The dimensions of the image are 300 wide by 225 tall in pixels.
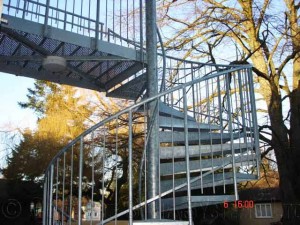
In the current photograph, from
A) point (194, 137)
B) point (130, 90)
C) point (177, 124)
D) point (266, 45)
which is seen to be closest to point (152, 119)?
point (177, 124)

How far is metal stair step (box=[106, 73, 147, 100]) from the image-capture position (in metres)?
5.50

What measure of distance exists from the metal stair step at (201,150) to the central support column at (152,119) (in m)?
0.16

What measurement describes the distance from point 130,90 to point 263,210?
15.6 m

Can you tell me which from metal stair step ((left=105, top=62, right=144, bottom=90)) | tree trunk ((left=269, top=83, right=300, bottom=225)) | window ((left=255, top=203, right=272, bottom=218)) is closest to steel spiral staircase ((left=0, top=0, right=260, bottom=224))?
metal stair step ((left=105, top=62, right=144, bottom=90))

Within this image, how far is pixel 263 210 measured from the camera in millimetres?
18859

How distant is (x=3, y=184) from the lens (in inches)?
539

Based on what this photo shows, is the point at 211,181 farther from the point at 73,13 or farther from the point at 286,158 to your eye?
the point at 286,158

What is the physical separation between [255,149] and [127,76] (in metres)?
2.19

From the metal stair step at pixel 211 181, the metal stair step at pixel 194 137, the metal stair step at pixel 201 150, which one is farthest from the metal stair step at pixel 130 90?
the metal stair step at pixel 211 181

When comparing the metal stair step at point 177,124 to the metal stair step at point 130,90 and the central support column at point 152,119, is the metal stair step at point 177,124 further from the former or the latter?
the metal stair step at point 130,90

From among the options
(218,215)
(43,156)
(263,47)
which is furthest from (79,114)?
(263,47)

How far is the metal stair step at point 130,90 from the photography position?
5500 mm

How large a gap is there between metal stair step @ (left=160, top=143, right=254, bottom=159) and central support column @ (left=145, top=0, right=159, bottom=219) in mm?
163

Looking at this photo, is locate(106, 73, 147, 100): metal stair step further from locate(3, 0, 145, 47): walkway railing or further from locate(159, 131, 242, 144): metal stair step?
locate(159, 131, 242, 144): metal stair step
